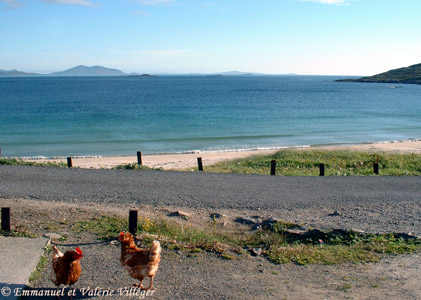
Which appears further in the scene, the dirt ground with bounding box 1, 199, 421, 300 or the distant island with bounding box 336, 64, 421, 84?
the distant island with bounding box 336, 64, 421, 84

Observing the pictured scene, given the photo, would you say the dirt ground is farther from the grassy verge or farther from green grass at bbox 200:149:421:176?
green grass at bbox 200:149:421:176

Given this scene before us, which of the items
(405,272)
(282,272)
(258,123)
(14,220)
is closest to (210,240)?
(282,272)

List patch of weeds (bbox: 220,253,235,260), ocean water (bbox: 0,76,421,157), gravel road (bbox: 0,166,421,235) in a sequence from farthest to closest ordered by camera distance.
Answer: ocean water (bbox: 0,76,421,157) → gravel road (bbox: 0,166,421,235) → patch of weeds (bbox: 220,253,235,260)

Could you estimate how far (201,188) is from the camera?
43.5 feet

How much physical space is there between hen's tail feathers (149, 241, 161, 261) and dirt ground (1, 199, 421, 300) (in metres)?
0.81

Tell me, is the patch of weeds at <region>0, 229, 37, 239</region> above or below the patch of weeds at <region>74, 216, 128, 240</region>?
above

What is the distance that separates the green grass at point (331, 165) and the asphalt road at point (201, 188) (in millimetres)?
2246

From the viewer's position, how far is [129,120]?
48562mm

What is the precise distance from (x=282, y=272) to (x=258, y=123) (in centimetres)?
4036

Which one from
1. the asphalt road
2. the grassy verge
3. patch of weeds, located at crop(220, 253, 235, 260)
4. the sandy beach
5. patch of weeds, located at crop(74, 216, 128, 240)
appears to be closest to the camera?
patch of weeds, located at crop(220, 253, 235, 260)

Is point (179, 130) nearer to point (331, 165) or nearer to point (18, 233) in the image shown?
point (331, 165)

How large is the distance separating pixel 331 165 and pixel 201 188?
871 centimetres

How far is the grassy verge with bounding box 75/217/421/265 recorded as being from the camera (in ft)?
26.6

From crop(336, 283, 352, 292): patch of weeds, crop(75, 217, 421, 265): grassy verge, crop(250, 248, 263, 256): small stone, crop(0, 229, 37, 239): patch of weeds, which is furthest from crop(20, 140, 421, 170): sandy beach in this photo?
crop(336, 283, 352, 292): patch of weeds
